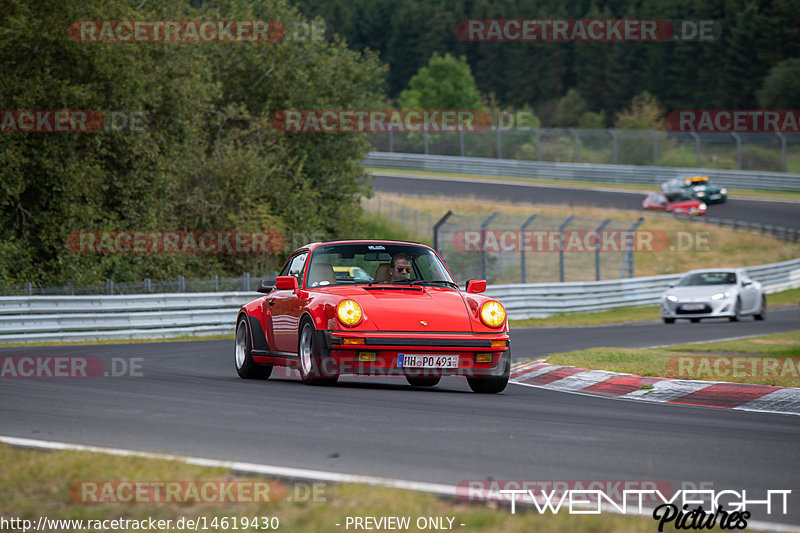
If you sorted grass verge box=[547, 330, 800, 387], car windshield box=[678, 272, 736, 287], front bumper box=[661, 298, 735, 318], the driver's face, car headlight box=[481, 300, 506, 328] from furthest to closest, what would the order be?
car windshield box=[678, 272, 736, 287], front bumper box=[661, 298, 735, 318], grass verge box=[547, 330, 800, 387], the driver's face, car headlight box=[481, 300, 506, 328]

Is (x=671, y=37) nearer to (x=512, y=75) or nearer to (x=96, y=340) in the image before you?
(x=512, y=75)

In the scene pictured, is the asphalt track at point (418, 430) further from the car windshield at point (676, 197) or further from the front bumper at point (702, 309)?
the car windshield at point (676, 197)

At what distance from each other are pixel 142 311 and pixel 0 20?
8046 mm

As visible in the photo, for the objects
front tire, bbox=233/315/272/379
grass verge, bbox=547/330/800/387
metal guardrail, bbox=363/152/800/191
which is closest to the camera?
grass verge, bbox=547/330/800/387

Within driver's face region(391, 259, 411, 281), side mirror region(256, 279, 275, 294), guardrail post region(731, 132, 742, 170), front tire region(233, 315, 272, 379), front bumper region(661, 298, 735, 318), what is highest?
guardrail post region(731, 132, 742, 170)

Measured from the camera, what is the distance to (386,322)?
10180 millimetres

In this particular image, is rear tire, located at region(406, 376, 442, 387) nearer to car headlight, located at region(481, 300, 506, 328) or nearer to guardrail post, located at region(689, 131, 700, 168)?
car headlight, located at region(481, 300, 506, 328)

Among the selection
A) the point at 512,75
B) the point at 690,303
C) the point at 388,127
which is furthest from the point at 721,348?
the point at 512,75

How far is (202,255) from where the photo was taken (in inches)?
1267

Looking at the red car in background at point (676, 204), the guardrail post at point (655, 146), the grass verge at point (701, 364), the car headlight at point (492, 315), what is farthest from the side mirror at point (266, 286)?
the guardrail post at point (655, 146)

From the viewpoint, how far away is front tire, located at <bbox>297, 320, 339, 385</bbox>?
10290 mm

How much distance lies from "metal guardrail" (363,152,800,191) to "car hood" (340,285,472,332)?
5065 cm

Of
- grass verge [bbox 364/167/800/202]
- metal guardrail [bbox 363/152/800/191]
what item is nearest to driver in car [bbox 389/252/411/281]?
grass verge [bbox 364/167/800/202]

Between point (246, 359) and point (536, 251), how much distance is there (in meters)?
18.3
